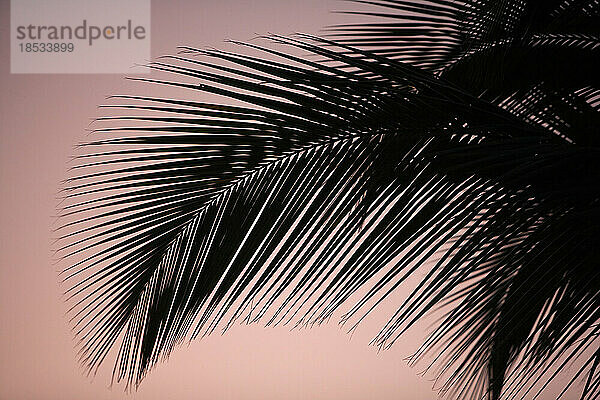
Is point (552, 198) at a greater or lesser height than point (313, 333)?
greater

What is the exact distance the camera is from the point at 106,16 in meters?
2.76

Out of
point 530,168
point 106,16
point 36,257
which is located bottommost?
point 36,257

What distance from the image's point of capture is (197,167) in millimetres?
630

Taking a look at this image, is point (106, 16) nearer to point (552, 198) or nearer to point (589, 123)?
point (589, 123)

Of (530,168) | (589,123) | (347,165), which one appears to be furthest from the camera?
(589,123)

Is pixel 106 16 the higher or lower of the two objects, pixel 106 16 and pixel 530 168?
the higher

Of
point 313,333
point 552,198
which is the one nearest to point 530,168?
point 552,198

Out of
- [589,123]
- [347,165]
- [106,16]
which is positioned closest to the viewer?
→ [347,165]

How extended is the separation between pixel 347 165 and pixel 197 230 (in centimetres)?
16

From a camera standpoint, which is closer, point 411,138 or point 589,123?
point 411,138

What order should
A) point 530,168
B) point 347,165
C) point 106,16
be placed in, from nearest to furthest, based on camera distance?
1. point 530,168
2. point 347,165
3. point 106,16

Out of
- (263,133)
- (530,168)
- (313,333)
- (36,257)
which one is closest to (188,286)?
(263,133)

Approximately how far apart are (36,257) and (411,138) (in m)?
2.52

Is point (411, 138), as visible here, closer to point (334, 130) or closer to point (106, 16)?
point (334, 130)
